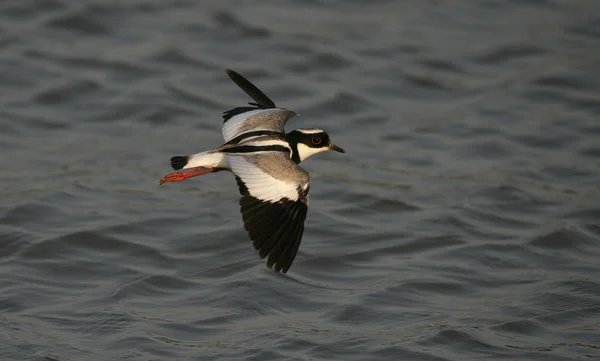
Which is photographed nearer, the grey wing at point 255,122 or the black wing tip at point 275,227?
the black wing tip at point 275,227

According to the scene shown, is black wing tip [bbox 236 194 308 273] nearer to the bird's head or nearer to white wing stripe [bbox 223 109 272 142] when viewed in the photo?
the bird's head

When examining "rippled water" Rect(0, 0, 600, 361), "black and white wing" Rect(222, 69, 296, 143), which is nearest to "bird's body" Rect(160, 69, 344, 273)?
"black and white wing" Rect(222, 69, 296, 143)

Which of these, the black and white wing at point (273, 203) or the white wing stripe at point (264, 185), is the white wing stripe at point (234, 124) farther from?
the white wing stripe at point (264, 185)

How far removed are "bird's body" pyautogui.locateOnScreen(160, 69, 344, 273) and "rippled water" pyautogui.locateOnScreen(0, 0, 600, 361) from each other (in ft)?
4.82

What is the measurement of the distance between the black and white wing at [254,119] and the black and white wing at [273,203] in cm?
73

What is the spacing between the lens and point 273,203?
25.2 feet

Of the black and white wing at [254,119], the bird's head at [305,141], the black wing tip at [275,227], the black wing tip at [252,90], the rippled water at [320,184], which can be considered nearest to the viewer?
the black wing tip at [275,227]

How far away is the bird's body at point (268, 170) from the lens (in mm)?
7496

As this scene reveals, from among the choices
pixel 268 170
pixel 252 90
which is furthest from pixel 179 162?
pixel 252 90

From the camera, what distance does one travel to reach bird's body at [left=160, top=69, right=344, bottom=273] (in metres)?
7.50

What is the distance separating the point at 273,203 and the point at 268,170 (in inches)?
15.3

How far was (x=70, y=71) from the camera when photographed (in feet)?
45.6

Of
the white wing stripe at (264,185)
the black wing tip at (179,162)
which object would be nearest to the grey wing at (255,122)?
the black wing tip at (179,162)

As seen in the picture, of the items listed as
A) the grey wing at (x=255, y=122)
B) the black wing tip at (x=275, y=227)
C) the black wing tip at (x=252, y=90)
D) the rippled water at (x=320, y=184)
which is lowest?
the rippled water at (x=320, y=184)
